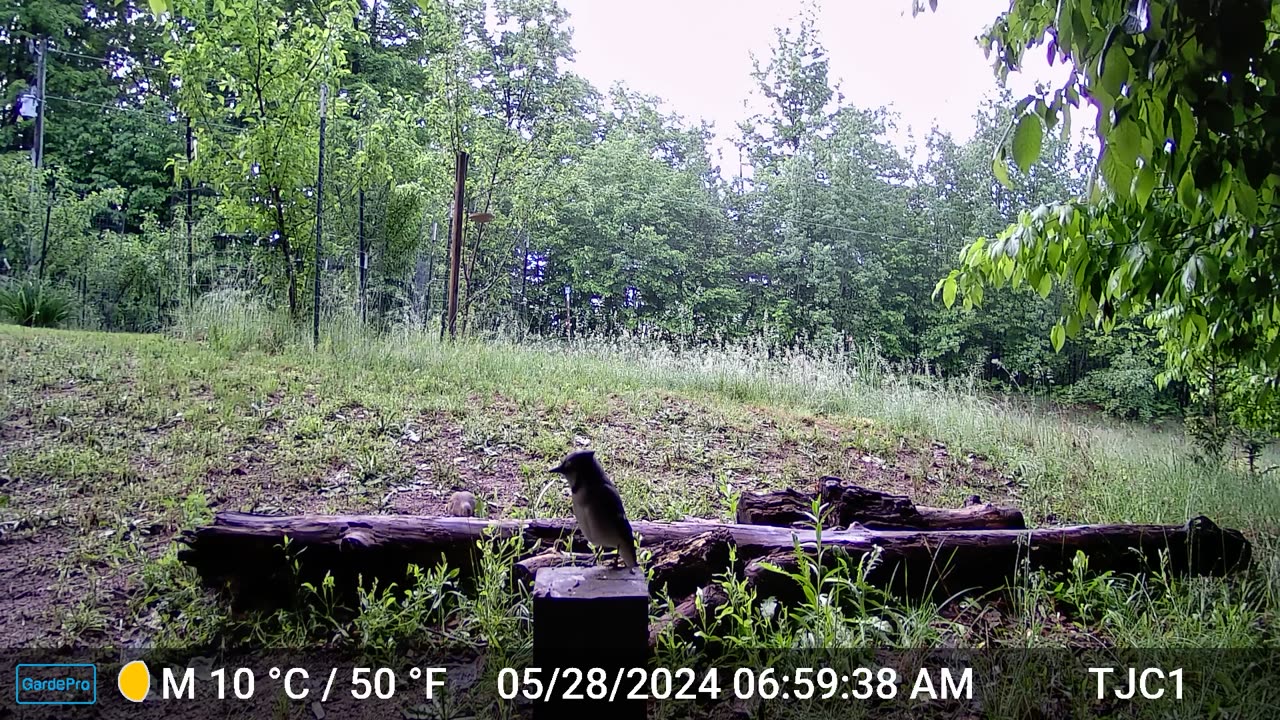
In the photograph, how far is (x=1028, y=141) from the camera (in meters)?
1.00

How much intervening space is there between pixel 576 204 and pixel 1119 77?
11.3 meters

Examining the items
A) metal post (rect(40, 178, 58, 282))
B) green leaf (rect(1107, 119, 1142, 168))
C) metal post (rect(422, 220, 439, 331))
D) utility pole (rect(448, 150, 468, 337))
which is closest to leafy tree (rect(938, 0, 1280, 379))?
green leaf (rect(1107, 119, 1142, 168))

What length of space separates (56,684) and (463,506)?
3.89ft

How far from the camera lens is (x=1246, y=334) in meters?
2.33

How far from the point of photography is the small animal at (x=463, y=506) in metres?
2.53

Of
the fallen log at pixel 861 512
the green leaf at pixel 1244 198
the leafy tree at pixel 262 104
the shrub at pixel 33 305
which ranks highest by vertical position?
the leafy tree at pixel 262 104

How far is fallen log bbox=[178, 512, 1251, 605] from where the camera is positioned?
6.44 feet

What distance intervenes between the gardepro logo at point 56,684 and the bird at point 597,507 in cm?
133

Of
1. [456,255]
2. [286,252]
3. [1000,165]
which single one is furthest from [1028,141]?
[286,252]

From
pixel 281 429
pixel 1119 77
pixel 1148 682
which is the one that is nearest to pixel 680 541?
pixel 1148 682

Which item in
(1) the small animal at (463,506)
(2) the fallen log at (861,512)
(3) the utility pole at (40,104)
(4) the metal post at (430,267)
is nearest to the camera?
(2) the fallen log at (861,512)

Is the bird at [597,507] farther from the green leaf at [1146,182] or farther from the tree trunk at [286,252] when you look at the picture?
the tree trunk at [286,252]

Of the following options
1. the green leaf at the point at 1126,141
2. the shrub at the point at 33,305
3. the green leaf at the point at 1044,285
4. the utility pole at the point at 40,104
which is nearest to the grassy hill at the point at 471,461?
the green leaf at the point at 1044,285

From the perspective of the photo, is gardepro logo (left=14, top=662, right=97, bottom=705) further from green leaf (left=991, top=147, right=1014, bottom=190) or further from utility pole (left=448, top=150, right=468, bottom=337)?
utility pole (left=448, top=150, right=468, bottom=337)
